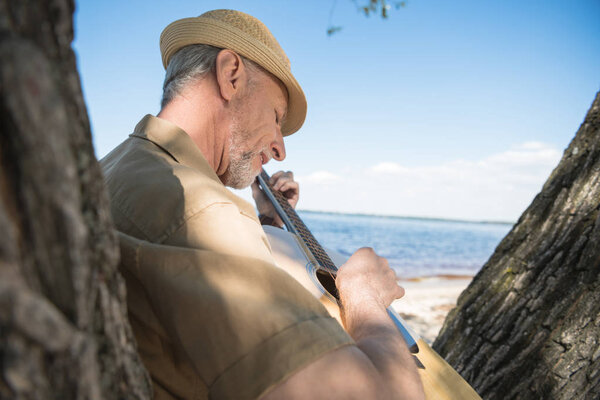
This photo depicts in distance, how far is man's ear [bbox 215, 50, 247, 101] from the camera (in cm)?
163

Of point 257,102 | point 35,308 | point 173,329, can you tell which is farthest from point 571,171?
point 35,308

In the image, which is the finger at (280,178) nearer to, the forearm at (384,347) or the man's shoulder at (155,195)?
the forearm at (384,347)

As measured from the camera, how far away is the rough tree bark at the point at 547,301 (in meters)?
1.48

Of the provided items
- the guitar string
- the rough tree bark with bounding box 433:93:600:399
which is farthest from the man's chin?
the rough tree bark with bounding box 433:93:600:399

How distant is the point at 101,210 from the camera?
0.50 meters

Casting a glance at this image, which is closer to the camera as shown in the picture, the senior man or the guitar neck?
the senior man

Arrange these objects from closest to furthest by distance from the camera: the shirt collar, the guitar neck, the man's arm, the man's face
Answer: the man's arm
the shirt collar
the man's face
the guitar neck

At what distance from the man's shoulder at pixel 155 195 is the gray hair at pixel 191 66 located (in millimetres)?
762

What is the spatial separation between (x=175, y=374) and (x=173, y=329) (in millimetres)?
146

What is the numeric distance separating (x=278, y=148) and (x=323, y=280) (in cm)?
73

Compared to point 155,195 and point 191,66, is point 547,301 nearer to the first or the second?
point 155,195

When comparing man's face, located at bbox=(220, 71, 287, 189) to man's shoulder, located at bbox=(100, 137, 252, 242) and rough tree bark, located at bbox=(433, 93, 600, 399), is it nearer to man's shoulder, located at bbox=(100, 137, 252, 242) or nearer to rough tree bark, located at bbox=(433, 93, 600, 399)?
man's shoulder, located at bbox=(100, 137, 252, 242)

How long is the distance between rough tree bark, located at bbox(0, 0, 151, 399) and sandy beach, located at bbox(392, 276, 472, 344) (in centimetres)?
252

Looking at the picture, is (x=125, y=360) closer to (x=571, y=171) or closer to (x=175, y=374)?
(x=175, y=374)
